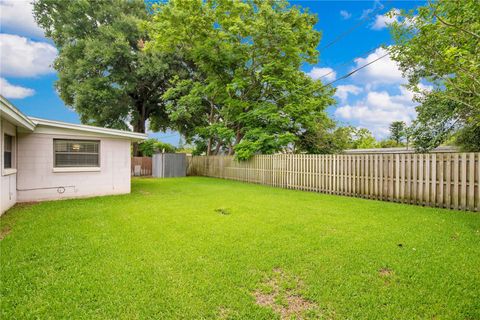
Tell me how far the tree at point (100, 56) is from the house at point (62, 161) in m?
11.1

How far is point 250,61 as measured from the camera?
17016 millimetres

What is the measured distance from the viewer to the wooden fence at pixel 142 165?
63.7 ft

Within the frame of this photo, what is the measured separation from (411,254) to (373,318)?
187 centimetres

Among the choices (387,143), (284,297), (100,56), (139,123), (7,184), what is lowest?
(284,297)

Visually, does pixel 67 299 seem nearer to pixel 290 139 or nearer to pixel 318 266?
pixel 318 266

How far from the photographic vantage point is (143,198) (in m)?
8.63

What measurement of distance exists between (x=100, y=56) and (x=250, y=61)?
10612mm

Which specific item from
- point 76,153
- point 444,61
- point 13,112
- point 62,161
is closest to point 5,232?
point 13,112

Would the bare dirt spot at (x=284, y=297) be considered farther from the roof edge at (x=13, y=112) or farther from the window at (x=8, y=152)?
the window at (x=8, y=152)

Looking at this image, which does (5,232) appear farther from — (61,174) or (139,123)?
(139,123)

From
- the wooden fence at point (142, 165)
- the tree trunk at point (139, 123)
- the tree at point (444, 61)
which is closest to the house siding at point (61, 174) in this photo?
the tree at point (444, 61)

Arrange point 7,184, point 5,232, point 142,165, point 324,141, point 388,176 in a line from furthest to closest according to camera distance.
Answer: point 142,165 < point 324,141 < point 388,176 < point 7,184 < point 5,232

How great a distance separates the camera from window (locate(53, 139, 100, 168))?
27.1 feet

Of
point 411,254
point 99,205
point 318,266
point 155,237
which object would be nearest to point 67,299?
point 155,237
